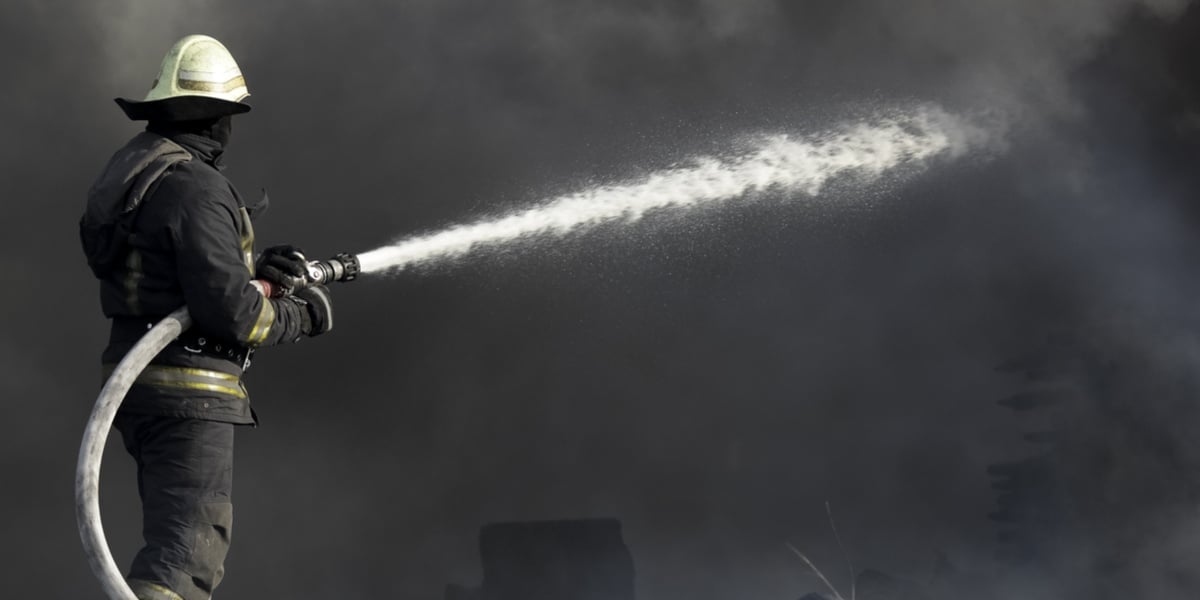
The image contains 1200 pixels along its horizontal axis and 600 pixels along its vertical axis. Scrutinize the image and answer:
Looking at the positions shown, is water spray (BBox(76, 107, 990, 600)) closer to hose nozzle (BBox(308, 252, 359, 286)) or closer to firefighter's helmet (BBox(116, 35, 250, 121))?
hose nozzle (BBox(308, 252, 359, 286))

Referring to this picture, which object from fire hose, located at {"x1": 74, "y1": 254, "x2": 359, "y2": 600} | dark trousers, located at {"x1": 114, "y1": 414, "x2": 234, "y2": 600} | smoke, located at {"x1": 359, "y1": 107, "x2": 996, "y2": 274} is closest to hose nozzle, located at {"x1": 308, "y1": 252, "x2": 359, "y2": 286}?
fire hose, located at {"x1": 74, "y1": 254, "x2": 359, "y2": 600}

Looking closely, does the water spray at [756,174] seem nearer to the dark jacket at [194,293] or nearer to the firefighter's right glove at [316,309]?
the firefighter's right glove at [316,309]

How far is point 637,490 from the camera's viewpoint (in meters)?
7.88

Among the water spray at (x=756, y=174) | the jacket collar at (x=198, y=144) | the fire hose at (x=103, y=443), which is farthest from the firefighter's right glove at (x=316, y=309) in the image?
the water spray at (x=756, y=174)

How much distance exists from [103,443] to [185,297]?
1.78 ft

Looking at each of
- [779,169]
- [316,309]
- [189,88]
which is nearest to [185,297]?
[316,309]

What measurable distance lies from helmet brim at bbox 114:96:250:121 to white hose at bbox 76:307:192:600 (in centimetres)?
73

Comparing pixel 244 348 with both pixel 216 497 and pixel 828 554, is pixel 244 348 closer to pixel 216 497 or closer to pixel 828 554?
pixel 216 497

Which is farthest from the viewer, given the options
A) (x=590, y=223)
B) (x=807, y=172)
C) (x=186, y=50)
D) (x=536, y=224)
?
(x=807, y=172)

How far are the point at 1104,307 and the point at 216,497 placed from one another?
593cm

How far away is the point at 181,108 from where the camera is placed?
411 cm

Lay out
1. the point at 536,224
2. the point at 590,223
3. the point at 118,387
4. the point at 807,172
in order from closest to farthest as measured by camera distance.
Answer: the point at 118,387 → the point at 536,224 → the point at 590,223 → the point at 807,172

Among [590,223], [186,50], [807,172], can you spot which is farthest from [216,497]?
[807,172]

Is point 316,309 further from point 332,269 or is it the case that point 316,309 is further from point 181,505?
point 181,505
